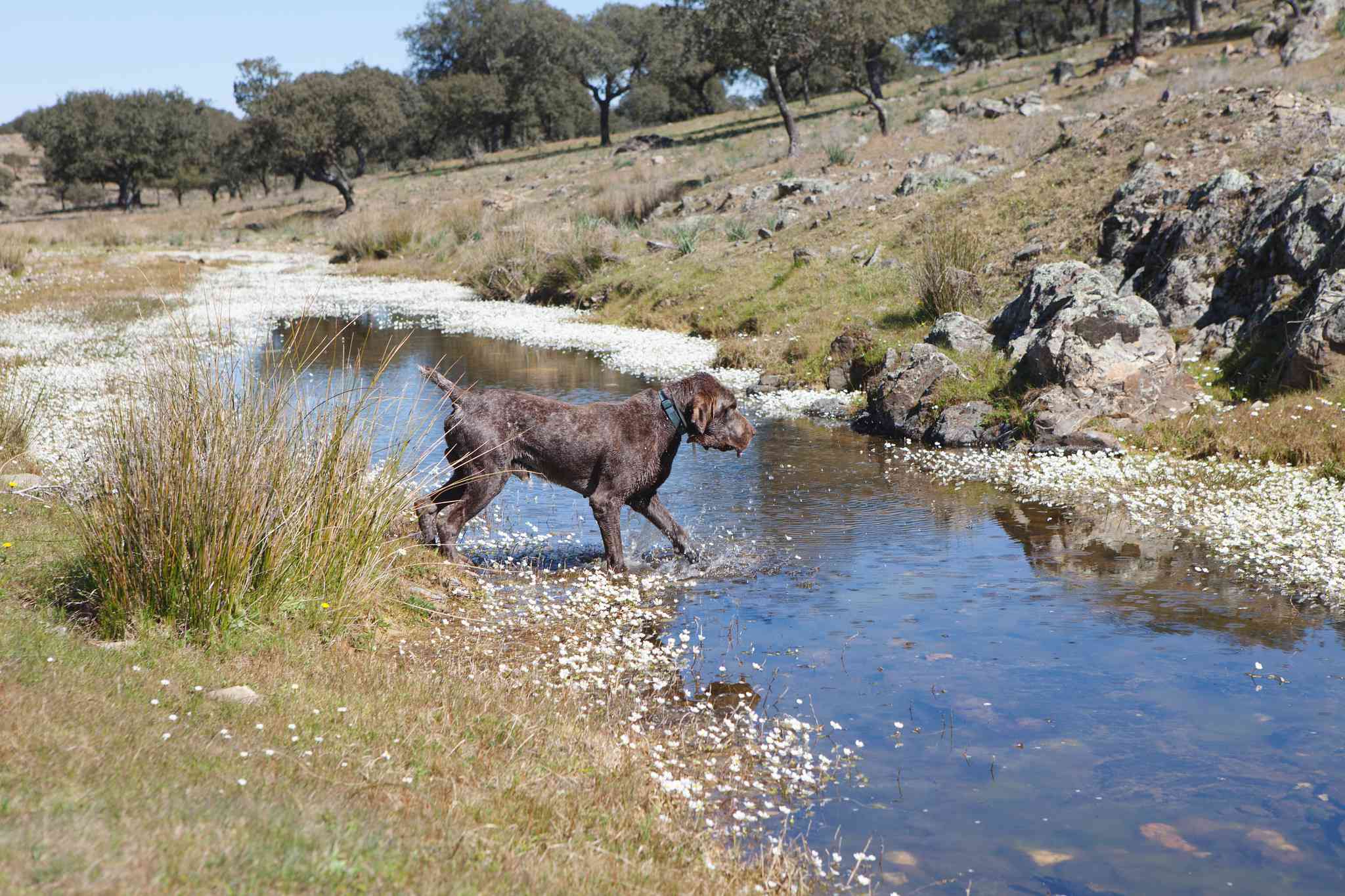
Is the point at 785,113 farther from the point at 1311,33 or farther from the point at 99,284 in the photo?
the point at 99,284

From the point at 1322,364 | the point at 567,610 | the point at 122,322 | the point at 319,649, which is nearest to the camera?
the point at 319,649

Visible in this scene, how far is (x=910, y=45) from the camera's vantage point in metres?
95.8

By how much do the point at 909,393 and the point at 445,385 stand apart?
9.63m

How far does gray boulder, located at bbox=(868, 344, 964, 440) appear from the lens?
645 inches

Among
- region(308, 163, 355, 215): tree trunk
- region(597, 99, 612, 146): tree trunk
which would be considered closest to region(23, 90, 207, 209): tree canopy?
region(308, 163, 355, 215): tree trunk

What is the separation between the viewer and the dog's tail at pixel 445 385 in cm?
922

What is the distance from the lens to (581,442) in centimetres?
970

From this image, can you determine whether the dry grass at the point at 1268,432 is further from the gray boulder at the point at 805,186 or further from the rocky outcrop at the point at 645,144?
the rocky outcrop at the point at 645,144

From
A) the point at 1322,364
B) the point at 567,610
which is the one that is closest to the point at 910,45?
the point at 1322,364

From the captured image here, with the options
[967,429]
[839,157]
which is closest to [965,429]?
[967,429]

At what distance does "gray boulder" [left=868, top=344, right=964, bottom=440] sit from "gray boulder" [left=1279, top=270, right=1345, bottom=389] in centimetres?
470

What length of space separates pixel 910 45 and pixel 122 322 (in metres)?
84.8

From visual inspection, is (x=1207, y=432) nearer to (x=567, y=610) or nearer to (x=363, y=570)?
(x=567, y=610)

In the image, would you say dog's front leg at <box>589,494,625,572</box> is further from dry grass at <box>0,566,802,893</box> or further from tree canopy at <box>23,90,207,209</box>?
tree canopy at <box>23,90,207,209</box>
